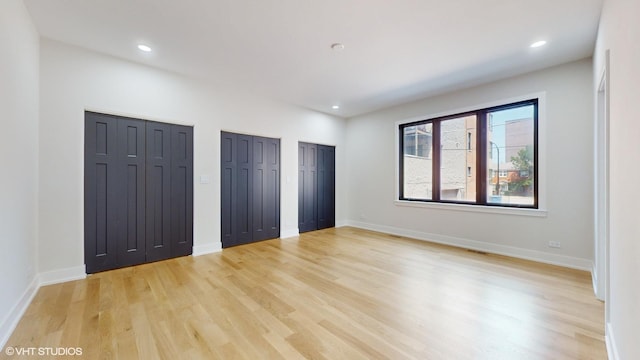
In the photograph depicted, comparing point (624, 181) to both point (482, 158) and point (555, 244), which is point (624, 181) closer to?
point (555, 244)

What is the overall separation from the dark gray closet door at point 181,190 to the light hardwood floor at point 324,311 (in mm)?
341

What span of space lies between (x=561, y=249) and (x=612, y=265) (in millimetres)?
2108

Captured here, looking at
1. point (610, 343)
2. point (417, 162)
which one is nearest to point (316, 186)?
point (417, 162)

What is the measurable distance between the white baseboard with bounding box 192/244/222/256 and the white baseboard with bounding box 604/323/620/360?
427cm

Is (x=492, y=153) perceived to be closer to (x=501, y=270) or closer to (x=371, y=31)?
(x=501, y=270)

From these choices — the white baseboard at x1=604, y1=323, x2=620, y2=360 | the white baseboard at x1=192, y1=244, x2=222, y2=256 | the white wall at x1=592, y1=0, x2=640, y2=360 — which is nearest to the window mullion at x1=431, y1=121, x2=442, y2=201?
the white wall at x1=592, y1=0, x2=640, y2=360

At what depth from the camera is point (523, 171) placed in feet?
12.5

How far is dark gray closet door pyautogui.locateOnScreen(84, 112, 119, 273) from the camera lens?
3094mm

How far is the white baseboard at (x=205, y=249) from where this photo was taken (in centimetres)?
393

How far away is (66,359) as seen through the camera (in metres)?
1.66

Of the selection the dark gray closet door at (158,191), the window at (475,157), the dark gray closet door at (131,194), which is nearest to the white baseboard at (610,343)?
the window at (475,157)

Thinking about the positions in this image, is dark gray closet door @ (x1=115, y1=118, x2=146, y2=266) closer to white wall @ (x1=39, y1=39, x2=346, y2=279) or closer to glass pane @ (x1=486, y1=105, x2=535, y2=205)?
white wall @ (x1=39, y1=39, x2=346, y2=279)

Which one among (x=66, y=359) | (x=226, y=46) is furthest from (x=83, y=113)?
(x=66, y=359)

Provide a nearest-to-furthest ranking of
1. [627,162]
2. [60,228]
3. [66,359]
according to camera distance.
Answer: [627,162] < [66,359] < [60,228]
